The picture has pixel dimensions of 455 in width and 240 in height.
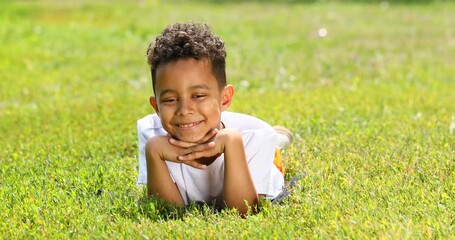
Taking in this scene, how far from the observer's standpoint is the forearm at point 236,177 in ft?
17.4

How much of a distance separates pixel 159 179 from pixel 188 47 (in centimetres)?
84

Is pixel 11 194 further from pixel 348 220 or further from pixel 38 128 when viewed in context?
pixel 38 128

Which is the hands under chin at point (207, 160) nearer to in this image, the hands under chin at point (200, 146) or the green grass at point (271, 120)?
the hands under chin at point (200, 146)

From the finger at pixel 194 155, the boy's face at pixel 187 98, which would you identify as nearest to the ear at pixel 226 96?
the boy's face at pixel 187 98

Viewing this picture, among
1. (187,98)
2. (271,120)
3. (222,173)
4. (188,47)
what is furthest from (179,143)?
(271,120)

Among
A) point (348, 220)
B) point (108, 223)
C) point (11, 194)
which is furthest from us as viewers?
point (11, 194)

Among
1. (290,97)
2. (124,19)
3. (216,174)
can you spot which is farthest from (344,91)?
(124,19)

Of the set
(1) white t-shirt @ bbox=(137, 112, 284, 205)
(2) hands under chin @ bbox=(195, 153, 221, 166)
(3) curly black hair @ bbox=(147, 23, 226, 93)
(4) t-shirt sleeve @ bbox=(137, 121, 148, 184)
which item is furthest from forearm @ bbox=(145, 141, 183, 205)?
(3) curly black hair @ bbox=(147, 23, 226, 93)

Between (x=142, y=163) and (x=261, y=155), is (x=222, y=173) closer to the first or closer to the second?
→ (x=261, y=155)

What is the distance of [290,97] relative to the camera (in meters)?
10.7

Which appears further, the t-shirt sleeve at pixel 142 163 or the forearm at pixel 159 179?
the t-shirt sleeve at pixel 142 163

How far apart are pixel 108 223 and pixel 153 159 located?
19.7 inches

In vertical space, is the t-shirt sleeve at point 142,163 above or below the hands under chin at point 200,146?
below

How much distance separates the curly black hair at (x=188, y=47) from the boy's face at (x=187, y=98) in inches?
1.6
